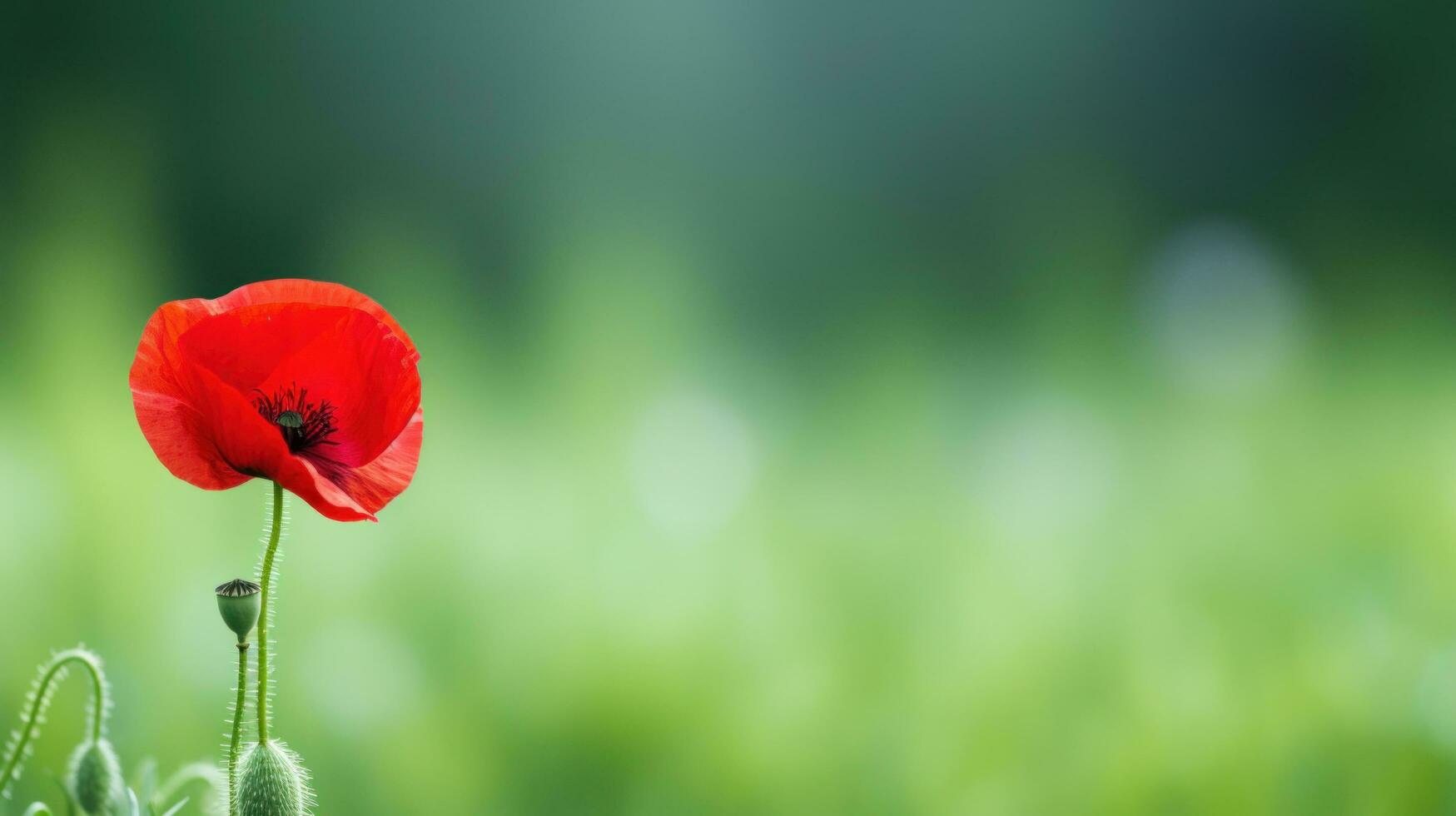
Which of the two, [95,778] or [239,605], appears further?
[95,778]

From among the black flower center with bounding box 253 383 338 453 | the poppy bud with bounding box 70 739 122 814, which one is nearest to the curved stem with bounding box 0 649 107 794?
the poppy bud with bounding box 70 739 122 814

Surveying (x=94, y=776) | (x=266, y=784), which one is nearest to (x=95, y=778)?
(x=94, y=776)

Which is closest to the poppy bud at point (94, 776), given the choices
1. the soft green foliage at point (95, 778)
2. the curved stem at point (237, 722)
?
the soft green foliage at point (95, 778)

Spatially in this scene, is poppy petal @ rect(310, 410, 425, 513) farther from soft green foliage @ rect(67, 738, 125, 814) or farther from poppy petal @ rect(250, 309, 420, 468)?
soft green foliage @ rect(67, 738, 125, 814)

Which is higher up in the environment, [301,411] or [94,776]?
[301,411]

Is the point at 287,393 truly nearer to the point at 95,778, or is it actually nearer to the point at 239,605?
the point at 239,605

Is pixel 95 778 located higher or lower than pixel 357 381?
lower

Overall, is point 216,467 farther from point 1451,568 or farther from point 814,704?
point 1451,568

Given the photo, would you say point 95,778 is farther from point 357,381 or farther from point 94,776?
point 357,381

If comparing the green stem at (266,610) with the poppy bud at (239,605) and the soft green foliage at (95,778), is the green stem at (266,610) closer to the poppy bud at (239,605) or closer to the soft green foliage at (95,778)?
the poppy bud at (239,605)

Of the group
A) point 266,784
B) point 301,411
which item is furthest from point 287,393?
point 266,784
